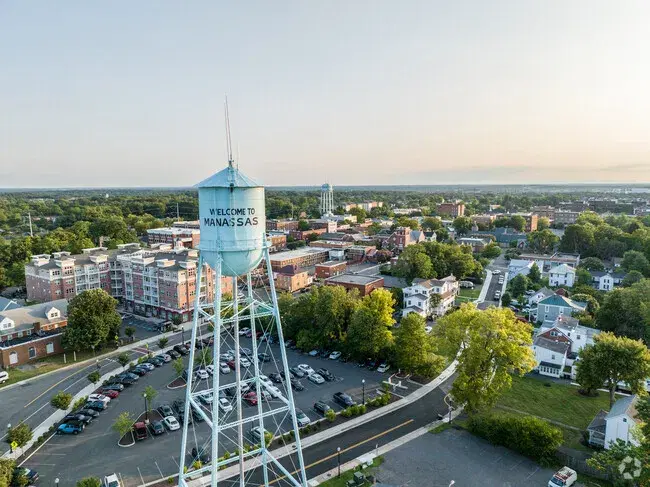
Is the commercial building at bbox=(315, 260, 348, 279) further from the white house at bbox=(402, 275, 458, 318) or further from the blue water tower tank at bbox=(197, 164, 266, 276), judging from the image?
the blue water tower tank at bbox=(197, 164, 266, 276)

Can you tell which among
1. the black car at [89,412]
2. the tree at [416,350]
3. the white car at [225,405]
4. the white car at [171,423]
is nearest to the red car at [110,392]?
the black car at [89,412]

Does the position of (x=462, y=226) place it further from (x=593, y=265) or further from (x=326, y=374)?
(x=326, y=374)

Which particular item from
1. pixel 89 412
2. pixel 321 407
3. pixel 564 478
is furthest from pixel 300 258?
pixel 564 478

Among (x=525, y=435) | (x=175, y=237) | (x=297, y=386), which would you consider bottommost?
(x=297, y=386)

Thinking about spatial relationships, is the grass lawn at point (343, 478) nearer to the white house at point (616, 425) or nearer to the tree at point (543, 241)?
the white house at point (616, 425)

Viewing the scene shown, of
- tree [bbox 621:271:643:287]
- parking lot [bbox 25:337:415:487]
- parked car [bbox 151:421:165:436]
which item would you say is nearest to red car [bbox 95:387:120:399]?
parking lot [bbox 25:337:415:487]

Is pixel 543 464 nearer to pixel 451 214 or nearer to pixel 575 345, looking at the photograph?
pixel 575 345

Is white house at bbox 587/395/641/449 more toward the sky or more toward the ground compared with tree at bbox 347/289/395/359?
more toward the ground
